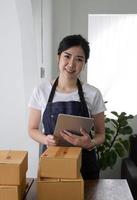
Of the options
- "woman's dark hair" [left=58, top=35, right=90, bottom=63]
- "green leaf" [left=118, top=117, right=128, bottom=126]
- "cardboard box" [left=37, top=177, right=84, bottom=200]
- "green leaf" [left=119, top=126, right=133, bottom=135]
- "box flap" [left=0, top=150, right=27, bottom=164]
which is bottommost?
"green leaf" [left=119, top=126, right=133, bottom=135]

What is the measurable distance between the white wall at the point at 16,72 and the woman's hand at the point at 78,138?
1.22m

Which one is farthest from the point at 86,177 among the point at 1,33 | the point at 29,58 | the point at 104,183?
the point at 1,33

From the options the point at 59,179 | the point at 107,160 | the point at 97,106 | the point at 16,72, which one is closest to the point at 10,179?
the point at 59,179

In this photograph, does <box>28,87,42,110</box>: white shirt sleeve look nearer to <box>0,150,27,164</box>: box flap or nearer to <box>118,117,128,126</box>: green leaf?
<box>0,150,27,164</box>: box flap

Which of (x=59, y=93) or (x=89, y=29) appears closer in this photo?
(x=59, y=93)

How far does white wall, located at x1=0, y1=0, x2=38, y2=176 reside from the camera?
2.54m

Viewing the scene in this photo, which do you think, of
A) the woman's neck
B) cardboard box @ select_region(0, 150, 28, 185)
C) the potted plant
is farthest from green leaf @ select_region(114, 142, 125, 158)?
cardboard box @ select_region(0, 150, 28, 185)

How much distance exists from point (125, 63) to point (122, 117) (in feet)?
2.20

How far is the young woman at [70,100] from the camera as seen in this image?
1.67 metres

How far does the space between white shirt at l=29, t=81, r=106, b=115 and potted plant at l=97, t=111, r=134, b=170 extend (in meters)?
1.45

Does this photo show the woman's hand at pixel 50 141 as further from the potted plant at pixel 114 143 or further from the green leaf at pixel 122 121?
the green leaf at pixel 122 121

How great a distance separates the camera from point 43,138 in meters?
1.65

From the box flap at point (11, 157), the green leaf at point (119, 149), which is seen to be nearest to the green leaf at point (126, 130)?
the green leaf at point (119, 149)

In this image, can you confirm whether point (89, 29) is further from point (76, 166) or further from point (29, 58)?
point (76, 166)
